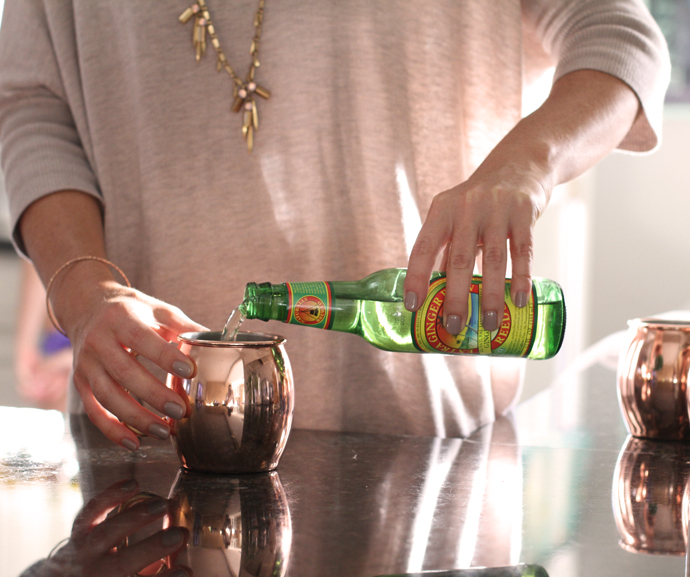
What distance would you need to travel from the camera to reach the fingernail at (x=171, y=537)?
523 mm

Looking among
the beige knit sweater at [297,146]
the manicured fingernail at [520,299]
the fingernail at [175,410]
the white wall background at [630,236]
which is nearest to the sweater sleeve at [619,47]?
the beige knit sweater at [297,146]

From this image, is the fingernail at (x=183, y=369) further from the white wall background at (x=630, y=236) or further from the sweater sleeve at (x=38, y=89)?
the white wall background at (x=630, y=236)

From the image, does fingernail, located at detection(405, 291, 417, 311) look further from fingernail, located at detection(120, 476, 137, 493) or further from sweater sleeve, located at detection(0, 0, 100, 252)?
sweater sleeve, located at detection(0, 0, 100, 252)

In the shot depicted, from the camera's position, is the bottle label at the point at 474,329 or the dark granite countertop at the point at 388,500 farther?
the bottle label at the point at 474,329

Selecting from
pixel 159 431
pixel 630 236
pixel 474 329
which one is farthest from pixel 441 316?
pixel 630 236

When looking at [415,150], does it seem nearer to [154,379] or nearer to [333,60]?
[333,60]

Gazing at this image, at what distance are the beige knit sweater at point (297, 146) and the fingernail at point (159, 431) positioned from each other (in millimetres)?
404

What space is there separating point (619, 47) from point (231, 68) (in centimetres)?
52

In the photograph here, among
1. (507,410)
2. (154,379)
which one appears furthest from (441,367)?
(154,379)

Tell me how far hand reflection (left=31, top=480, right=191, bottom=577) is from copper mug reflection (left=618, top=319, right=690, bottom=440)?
1.73ft

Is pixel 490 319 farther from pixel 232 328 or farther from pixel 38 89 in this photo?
pixel 38 89

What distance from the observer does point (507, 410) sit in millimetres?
1245

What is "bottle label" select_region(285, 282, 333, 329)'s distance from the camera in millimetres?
739

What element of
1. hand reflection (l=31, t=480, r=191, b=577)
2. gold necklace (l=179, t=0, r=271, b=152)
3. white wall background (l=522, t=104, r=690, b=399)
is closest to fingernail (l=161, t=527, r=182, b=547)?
hand reflection (l=31, t=480, r=191, b=577)
